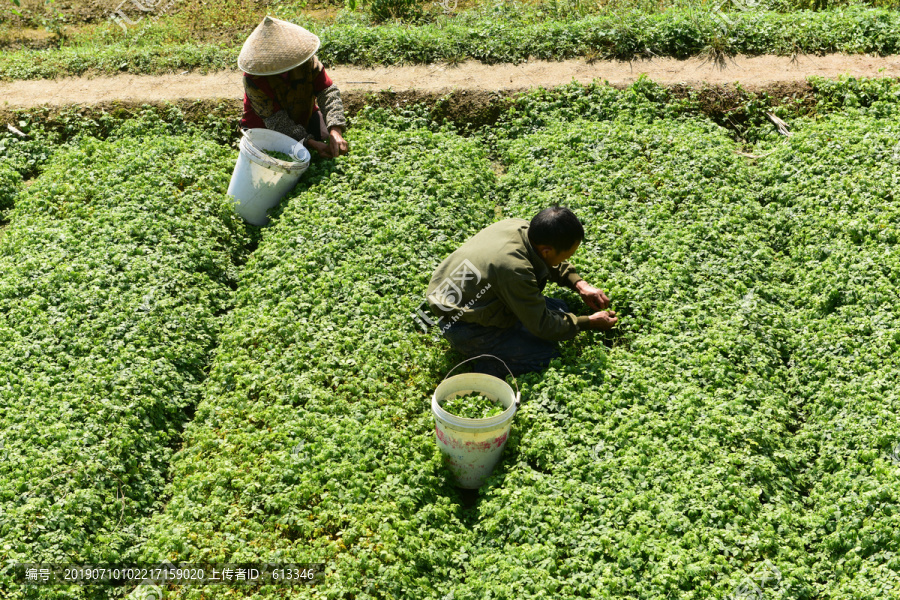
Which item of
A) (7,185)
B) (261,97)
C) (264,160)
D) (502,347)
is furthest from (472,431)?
(7,185)

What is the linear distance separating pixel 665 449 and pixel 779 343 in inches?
67.6

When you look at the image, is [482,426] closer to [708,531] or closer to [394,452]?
[394,452]

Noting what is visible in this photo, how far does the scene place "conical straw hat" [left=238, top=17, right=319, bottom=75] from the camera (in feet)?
27.1

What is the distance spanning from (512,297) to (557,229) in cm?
62

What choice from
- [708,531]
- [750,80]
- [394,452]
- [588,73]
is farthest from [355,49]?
[708,531]

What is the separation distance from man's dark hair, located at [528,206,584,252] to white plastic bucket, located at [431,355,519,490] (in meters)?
1.12

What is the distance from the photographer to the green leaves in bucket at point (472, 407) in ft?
18.7

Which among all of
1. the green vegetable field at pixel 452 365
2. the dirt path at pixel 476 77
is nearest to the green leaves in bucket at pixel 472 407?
the green vegetable field at pixel 452 365

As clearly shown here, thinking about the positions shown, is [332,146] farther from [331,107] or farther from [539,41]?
[539,41]

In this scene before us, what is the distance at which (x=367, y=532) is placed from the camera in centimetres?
512

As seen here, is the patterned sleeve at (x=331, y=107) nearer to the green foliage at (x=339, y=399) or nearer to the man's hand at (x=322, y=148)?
the man's hand at (x=322, y=148)

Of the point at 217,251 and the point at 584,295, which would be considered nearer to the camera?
the point at 584,295

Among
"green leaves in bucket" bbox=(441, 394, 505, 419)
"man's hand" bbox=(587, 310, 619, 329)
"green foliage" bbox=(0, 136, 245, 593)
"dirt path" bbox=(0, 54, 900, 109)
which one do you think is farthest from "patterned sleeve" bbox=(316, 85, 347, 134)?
"green leaves in bucket" bbox=(441, 394, 505, 419)

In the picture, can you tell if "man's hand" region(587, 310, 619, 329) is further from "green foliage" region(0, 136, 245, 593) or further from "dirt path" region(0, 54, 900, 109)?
"dirt path" region(0, 54, 900, 109)
